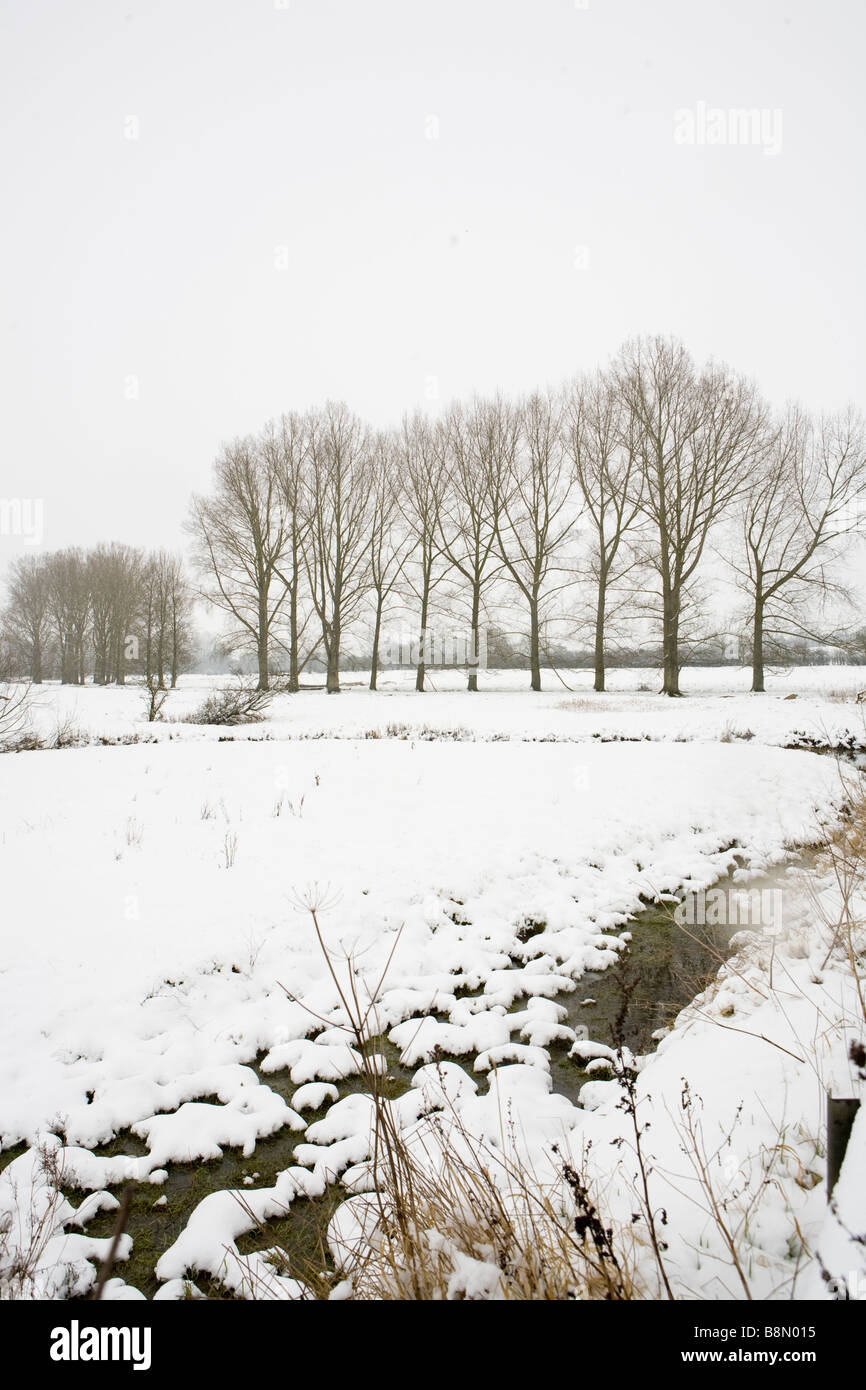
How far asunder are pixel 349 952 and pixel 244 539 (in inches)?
1077

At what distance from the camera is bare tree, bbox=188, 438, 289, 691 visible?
28172 millimetres

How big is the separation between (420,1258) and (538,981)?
304 cm

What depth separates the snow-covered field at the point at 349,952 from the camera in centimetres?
253

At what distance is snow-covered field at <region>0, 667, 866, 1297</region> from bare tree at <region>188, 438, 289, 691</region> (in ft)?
60.9

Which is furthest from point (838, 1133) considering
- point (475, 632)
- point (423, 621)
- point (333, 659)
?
point (423, 621)

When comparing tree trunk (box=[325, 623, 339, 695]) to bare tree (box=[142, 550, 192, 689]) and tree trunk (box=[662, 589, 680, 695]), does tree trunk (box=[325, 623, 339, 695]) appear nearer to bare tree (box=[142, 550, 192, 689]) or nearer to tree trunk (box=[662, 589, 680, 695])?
bare tree (box=[142, 550, 192, 689])

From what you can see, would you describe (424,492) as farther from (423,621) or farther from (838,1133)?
(838,1133)

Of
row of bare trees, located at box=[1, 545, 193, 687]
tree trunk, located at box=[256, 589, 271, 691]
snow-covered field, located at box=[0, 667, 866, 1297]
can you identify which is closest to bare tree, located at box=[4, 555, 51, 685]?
row of bare trees, located at box=[1, 545, 193, 687]

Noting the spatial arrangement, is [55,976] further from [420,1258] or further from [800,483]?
[800,483]

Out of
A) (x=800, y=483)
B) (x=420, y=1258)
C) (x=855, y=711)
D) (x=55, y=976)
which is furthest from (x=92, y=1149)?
(x=800, y=483)

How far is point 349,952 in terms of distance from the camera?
4.64 meters

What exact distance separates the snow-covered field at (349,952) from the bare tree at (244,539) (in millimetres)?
18569
